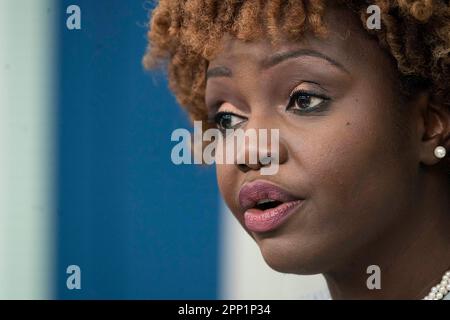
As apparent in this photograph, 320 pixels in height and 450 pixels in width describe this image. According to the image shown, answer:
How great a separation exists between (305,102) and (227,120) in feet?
0.75

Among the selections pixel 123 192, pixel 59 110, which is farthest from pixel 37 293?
pixel 59 110

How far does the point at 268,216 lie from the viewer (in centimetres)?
167

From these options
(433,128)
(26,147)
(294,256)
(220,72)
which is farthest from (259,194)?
(26,147)

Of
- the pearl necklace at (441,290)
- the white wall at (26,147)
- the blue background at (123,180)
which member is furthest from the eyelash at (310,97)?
the white wall at (26,147)

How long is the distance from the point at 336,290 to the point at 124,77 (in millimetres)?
1379

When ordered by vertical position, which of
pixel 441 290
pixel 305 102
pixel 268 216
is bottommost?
pixel 441 290

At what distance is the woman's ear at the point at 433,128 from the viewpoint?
1.69 metres

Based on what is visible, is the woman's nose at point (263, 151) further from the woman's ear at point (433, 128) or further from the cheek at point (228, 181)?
the woman's ear at point (433, 128)

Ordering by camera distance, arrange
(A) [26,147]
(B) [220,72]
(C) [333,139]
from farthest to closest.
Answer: (A) [26,147], (B) [220,72], (C) [333,139]

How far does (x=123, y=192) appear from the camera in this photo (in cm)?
297

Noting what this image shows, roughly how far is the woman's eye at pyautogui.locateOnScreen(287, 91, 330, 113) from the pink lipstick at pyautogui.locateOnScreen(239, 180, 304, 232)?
0.16 meters

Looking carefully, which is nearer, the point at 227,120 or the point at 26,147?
the point at 227,120

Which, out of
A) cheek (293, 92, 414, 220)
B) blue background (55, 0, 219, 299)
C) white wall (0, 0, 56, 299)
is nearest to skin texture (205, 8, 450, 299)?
cheek (293, 92, 414, 220)

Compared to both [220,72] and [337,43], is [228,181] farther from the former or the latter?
[337,43]
